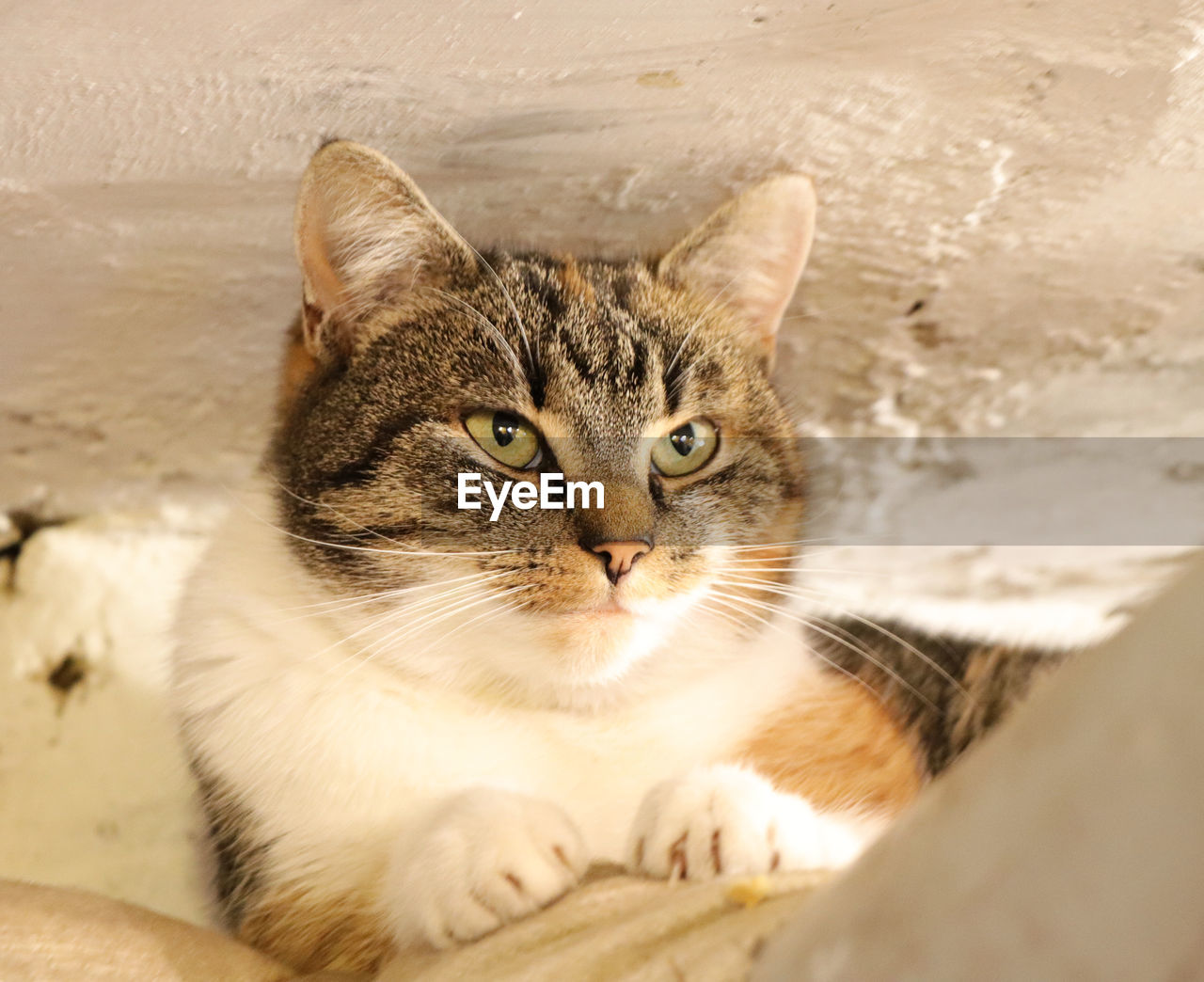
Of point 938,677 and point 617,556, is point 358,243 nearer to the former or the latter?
point 617,556

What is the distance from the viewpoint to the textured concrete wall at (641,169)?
1085 millimetres

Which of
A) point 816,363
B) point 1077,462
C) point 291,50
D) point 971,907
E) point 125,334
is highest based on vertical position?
point 291,50

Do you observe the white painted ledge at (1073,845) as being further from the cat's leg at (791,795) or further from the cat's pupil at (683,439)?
the cat's pupil at (683,439)

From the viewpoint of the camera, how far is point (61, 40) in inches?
41.4

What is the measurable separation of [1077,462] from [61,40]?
1.60 meters

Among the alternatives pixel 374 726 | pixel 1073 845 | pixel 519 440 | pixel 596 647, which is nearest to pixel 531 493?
pixel 519 440

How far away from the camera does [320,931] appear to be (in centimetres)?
103

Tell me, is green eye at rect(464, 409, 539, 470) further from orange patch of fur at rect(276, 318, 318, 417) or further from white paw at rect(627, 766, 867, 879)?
white paw at rect(627, 766, 867, 879)

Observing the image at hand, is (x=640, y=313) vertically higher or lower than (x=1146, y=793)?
higher

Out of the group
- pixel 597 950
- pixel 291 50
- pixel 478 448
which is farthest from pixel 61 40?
pixel 597 950

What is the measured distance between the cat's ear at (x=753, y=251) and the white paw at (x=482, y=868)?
693 mm

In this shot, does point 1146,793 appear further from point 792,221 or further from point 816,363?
point 816,363

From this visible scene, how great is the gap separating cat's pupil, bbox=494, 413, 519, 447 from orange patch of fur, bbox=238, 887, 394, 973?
1.64ft

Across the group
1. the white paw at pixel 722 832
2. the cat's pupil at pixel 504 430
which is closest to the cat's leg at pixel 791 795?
the white paw at pixel 722 832
